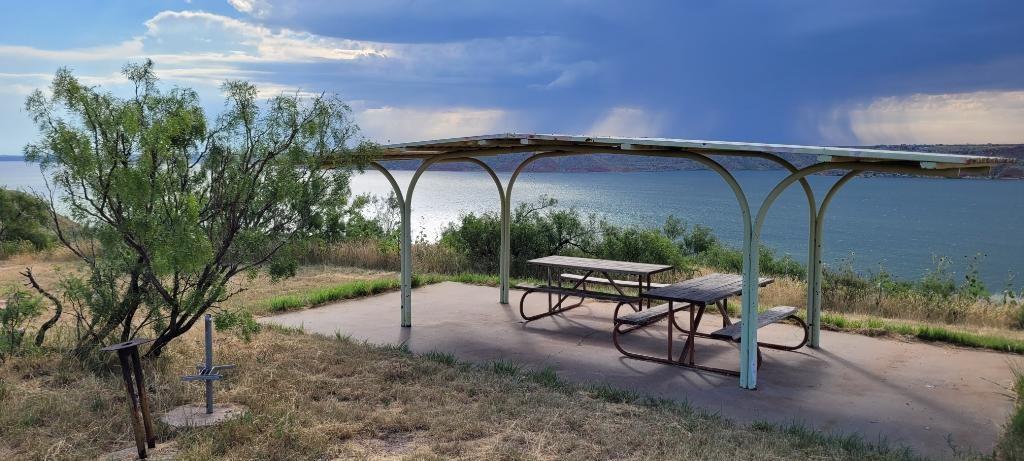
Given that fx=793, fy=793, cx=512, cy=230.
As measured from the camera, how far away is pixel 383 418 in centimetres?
518

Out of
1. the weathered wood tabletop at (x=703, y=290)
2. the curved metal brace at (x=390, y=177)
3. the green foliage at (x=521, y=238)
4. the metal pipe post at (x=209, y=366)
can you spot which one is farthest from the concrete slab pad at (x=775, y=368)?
the green foliage at (x=521, y=238)

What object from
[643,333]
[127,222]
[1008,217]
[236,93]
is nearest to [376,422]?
[127,222]

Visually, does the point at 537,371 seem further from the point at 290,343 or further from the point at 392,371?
the point at 290,343

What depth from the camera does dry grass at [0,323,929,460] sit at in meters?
4.63

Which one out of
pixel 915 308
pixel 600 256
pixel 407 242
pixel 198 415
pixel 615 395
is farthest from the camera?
pixel 600 256

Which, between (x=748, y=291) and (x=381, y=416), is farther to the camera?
(x=748, y=291)

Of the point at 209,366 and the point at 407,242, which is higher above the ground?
the point at 407,242

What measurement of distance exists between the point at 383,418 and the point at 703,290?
3.20 metres

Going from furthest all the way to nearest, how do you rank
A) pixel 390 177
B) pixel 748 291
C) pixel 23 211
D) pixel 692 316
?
pixel 390 177 < pixel 23 211 < pixel 692 316 < pixel 748 291

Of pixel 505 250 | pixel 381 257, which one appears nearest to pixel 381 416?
pixel 505 250

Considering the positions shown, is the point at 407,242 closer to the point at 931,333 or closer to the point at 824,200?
the point at 824,200

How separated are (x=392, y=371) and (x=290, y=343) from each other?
4.85ft

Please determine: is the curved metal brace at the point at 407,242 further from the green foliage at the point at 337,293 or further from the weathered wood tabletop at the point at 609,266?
the green foliage at the point at 337,293

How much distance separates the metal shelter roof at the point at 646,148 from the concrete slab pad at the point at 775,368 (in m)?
1.74
